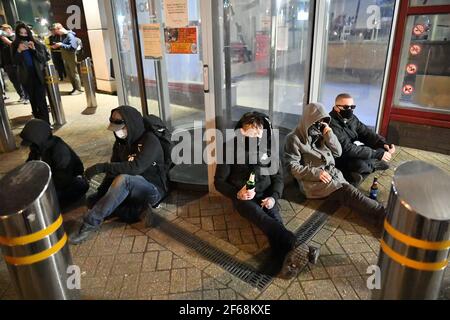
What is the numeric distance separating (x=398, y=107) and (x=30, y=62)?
677 centimetres

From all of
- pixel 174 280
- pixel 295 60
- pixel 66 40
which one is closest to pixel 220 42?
pixel 174 280

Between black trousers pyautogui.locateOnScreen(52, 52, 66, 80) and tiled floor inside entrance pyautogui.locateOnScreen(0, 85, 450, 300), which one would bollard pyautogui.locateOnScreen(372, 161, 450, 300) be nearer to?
tiled floor inside entrance pyautogui.locateOnScreen(0, 85, 450, 300)

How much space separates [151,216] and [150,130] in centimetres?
91

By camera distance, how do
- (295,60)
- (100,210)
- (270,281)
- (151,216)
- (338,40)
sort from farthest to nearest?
(338,40)
(295,60)
(151,216)
(100,210)
(270,281)

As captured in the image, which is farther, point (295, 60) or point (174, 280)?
point (295, 60)

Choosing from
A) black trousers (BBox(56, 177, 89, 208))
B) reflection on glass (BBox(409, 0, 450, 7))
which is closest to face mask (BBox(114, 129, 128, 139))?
black trousers (BBox(56, 177, 89, 208))

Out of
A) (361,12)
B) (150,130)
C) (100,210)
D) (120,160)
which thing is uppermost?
(361,12)

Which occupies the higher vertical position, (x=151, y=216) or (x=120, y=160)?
(x=120, y=160)

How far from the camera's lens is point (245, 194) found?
3049mm

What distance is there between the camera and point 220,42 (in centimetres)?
353

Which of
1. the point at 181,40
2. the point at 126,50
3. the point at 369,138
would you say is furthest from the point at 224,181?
the point at 126,50

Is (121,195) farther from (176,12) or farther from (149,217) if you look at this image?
(176,12)

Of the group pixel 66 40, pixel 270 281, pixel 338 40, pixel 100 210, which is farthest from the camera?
pixel 66 40

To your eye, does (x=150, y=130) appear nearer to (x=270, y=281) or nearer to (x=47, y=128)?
(x=47, y=128)
